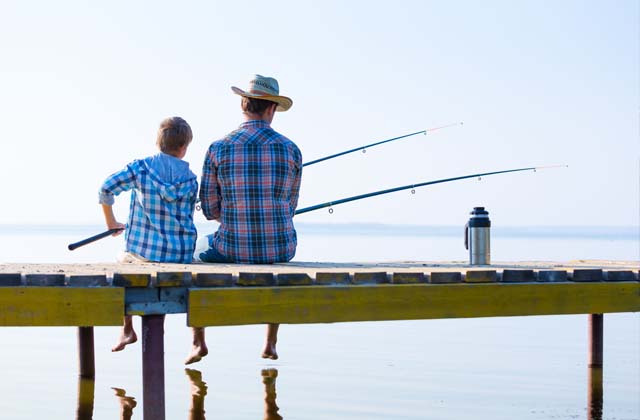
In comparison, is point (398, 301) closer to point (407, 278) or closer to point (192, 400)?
point (407, 278)

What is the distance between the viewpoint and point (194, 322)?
13.9 feet

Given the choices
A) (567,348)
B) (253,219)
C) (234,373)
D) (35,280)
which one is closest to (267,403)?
(234,373)

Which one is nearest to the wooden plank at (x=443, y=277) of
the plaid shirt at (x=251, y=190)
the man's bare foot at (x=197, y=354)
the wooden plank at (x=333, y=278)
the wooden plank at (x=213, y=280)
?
the wooden plank at (x=333, y=278)

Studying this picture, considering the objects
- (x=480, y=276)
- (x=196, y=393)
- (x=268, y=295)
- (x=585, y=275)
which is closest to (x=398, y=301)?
(x=480, y=276)

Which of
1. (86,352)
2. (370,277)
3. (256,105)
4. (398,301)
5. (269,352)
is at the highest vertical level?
(256,105)

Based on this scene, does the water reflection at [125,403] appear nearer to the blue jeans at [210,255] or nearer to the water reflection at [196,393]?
the water reflection at [196,393]

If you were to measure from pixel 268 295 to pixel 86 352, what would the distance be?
302cm

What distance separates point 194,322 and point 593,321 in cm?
354

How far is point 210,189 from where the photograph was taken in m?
5.38

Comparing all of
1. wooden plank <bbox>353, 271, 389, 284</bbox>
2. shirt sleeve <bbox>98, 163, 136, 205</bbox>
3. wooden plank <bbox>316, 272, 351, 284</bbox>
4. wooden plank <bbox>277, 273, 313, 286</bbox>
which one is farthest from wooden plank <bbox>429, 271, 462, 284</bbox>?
shirt sleeve <bbox>98, 163, 136, 205</bbox>

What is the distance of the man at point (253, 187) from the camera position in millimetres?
5262

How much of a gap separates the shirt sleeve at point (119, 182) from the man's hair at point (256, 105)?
2.19 ft

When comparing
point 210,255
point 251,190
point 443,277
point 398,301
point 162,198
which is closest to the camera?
point 398,301

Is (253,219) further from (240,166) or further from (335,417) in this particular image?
(335,417)
